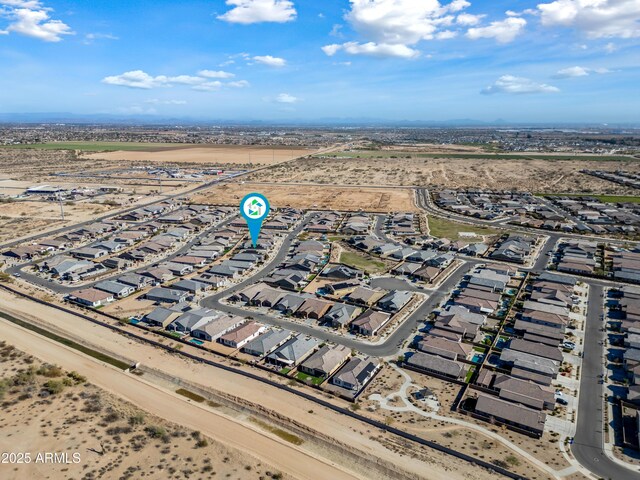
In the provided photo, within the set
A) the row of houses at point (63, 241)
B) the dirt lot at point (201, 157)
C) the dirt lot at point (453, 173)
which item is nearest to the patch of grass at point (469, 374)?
the row of houses at point (63, 241)

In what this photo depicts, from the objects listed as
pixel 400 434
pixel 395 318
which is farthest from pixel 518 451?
pixel 395 318

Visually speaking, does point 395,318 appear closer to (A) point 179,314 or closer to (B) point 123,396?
(A) point 179,314

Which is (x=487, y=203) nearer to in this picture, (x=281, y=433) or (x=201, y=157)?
(x=281, y=433)

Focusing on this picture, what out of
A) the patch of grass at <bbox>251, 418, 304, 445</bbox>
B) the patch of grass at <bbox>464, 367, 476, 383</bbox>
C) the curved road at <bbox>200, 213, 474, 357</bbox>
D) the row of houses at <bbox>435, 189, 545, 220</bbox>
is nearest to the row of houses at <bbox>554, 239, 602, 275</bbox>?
the curved road at <bbox>200, 213, 474, 357</bbox>

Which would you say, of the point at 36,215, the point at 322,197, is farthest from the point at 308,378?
the point at 36,215

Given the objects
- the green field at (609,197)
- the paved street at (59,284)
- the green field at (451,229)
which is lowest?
the paved street at (59,284)

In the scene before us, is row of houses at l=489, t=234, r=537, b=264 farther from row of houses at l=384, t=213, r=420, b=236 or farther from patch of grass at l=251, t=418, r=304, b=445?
patch of grass at l=251, t=418, r=304, b=445

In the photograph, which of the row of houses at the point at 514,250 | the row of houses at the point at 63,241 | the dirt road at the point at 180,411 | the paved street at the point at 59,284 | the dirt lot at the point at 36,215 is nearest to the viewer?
the dirt road at the point at 180,411

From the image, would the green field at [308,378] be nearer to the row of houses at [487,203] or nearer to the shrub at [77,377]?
the shrub at [77,377]
